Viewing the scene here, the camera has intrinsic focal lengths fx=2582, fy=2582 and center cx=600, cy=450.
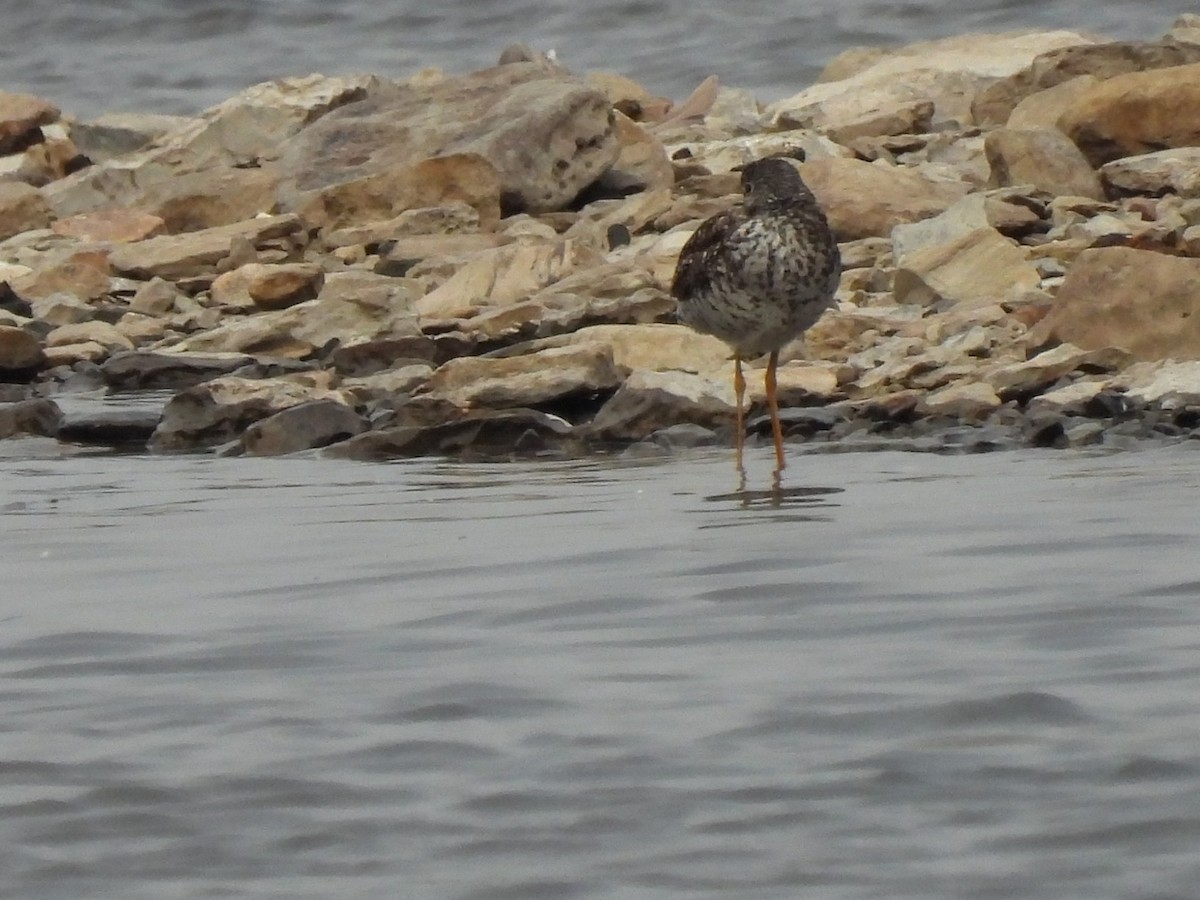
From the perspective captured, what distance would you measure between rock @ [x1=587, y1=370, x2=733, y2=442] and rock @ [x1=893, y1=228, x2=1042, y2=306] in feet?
6.23

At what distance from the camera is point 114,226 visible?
1803 centimetres

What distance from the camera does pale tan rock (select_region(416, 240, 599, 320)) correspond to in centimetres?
1448

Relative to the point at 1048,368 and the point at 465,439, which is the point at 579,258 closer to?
the point at 465,439

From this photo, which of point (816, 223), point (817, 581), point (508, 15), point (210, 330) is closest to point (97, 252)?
point (210, 330)

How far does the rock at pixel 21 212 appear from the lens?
61.4ft

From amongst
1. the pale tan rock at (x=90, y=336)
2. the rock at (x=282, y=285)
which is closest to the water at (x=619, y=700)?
the pale tan rock at (x=90, y=336)

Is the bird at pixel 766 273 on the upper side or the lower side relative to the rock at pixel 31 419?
upper

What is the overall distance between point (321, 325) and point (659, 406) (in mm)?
3531

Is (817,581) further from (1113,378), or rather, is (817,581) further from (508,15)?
(508,15)

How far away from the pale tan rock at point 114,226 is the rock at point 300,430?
6516 millimetres

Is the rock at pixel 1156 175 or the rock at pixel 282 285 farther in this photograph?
the rock at pixel 282 285

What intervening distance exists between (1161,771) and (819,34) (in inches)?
969

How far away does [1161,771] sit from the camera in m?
4.82

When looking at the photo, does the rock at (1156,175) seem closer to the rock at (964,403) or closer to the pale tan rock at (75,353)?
the rock at (964,403)
